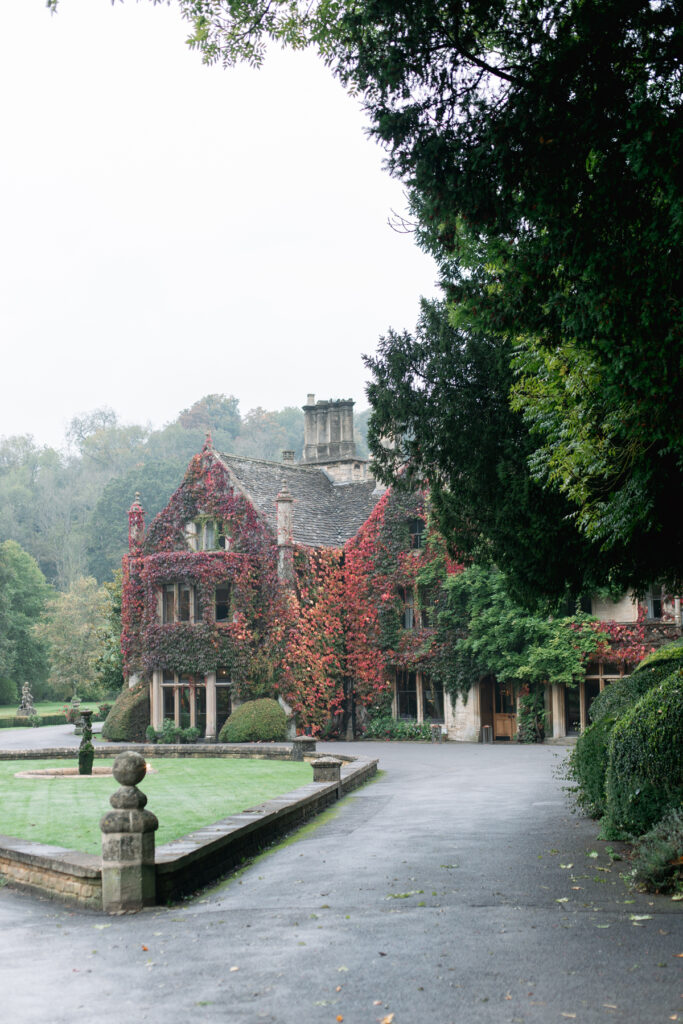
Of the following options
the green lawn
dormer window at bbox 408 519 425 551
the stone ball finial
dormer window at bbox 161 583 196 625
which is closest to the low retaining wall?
the stone ball finial

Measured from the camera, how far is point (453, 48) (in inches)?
285

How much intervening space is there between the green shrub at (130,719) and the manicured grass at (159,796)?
25.7 feet

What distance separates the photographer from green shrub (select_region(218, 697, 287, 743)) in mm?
31188

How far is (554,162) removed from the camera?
662 cm

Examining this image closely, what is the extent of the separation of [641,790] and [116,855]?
16.4 feet

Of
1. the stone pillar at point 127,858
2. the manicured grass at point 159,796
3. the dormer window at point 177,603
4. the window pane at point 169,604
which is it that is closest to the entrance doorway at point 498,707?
the manicured grass at point 159,796

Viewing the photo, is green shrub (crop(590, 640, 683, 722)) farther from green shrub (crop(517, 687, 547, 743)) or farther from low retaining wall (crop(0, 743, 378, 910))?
green shrub (crop(517, 687, 547, 743))

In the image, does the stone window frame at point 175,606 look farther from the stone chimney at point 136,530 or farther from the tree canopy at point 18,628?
the tree canopy at point 18,628

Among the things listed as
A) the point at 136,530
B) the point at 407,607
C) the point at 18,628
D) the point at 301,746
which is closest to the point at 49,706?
the point at 18,628

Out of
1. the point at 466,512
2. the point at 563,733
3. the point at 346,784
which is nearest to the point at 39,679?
the point at 563,733

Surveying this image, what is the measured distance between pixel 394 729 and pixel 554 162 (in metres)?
28.2

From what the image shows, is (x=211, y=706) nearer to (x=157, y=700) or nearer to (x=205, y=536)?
(x=157, y=700)

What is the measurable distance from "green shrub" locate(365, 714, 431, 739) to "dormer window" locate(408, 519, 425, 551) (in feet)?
18.7

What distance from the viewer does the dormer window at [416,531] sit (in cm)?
3425
